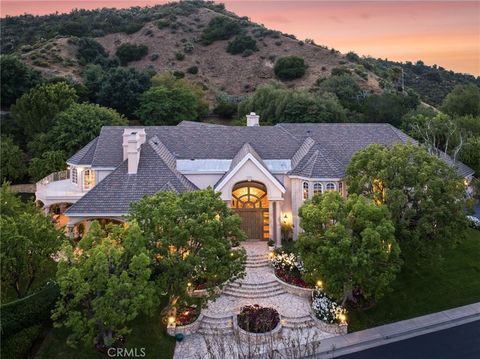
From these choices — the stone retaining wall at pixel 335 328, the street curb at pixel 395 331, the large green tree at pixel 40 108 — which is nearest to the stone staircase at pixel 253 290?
the stone retaining wall at pixel 335 328

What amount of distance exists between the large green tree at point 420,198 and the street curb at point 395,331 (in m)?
4.12

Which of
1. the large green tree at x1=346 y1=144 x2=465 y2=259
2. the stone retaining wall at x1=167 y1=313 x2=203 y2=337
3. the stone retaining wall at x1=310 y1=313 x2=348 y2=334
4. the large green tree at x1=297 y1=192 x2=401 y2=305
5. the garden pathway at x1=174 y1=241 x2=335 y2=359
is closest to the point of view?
the garden pathway at x1=174 y1=241 x2=335 y2=359

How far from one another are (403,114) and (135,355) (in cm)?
6136

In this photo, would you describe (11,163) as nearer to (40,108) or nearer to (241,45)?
(40,108)

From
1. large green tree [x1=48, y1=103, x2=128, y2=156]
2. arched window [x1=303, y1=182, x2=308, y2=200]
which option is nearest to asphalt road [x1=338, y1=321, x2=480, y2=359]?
arched window [x1=303, y1=182, x2=308, y2=200]

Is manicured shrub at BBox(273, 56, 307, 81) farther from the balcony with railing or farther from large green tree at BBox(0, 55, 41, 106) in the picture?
the balcony with railing

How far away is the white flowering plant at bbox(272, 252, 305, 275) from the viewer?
31.8 metres

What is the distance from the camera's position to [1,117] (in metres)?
65.9

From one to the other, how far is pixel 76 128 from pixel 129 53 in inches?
2502

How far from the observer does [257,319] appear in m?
25.6

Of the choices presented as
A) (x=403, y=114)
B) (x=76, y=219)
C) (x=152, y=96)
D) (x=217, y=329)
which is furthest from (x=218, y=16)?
(x=217, y=329)

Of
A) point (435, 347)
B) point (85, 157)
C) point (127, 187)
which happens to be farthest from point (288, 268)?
point (85, 157)

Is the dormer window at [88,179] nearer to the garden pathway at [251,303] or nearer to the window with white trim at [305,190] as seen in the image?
the garden pathway at [251,303]

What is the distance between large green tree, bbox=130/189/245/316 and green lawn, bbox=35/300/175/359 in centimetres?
158
